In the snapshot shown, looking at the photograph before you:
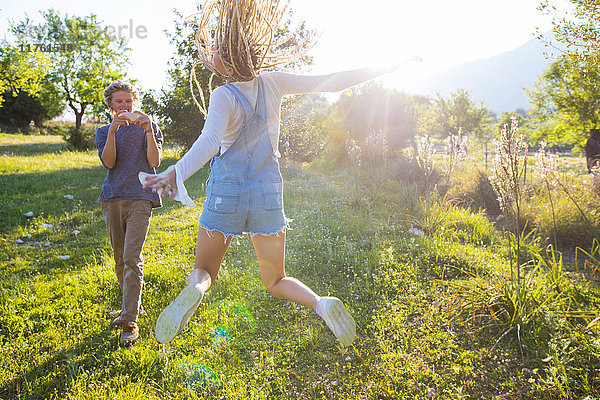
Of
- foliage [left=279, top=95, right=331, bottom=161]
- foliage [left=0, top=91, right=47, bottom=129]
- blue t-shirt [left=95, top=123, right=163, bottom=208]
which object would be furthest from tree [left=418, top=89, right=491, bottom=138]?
blue t-shirt [left=95, top=123, right=163, bottom=208]

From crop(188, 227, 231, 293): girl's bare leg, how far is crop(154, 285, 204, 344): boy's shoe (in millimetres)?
143

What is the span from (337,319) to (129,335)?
2.19m

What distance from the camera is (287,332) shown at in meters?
3.73

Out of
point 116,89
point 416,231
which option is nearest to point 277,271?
point 116,89

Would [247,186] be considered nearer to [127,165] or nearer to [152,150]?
[152,150]

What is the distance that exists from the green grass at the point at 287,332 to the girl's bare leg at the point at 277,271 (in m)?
0.96

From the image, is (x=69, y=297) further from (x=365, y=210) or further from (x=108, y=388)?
(x=365, y=210)

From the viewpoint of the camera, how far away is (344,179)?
12.1 m

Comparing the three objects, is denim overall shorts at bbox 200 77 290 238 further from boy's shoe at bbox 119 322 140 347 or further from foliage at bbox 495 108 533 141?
foliage at bbox 495 108 533 141

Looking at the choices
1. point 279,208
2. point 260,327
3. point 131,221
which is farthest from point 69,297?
point 279,208

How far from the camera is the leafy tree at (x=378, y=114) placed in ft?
59.6

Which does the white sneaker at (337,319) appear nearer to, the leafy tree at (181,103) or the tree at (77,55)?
the leafy tree at (181,103)

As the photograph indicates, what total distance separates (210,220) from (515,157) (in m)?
2.85

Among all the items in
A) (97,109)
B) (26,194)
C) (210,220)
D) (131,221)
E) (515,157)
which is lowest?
(26,194)
